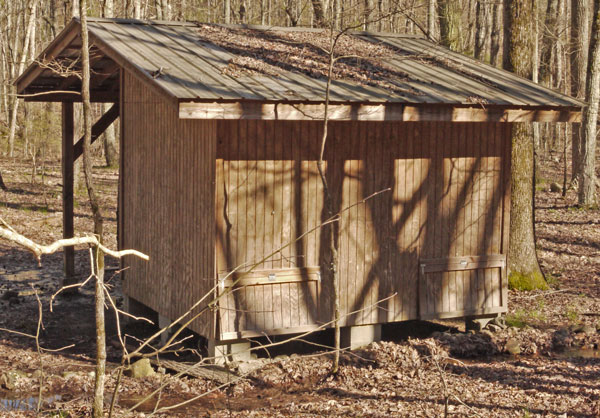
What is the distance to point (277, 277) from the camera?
883cm

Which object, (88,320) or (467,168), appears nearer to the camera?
(467,168)

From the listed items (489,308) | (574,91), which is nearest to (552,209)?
(574,91)

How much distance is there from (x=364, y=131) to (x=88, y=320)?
191 inches

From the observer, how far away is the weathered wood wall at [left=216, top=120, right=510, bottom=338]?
8.65 meters

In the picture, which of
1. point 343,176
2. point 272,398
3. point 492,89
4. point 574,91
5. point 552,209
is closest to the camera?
point 272,398

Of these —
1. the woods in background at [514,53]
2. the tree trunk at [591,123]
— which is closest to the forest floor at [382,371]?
the woods in background at [514,53]

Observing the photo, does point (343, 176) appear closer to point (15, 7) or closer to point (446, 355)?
point (446, 355)

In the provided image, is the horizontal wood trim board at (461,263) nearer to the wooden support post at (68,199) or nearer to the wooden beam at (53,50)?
the wooden beam at (53,50)

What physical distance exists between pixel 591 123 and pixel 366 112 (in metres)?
12.7

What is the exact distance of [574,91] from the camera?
25.1 m

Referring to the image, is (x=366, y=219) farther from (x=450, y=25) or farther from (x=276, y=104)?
(x=450, y=25)

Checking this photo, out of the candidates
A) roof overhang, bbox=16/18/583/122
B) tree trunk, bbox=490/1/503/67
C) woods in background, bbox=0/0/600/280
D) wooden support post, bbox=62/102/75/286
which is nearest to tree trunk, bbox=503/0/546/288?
woods in background, bbox=0/0/600/280

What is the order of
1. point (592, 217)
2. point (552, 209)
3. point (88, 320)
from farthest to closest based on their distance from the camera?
point (552, 209) < point (592, 217) < point (88, 320)

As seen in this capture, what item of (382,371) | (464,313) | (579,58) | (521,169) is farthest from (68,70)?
(579,58)
